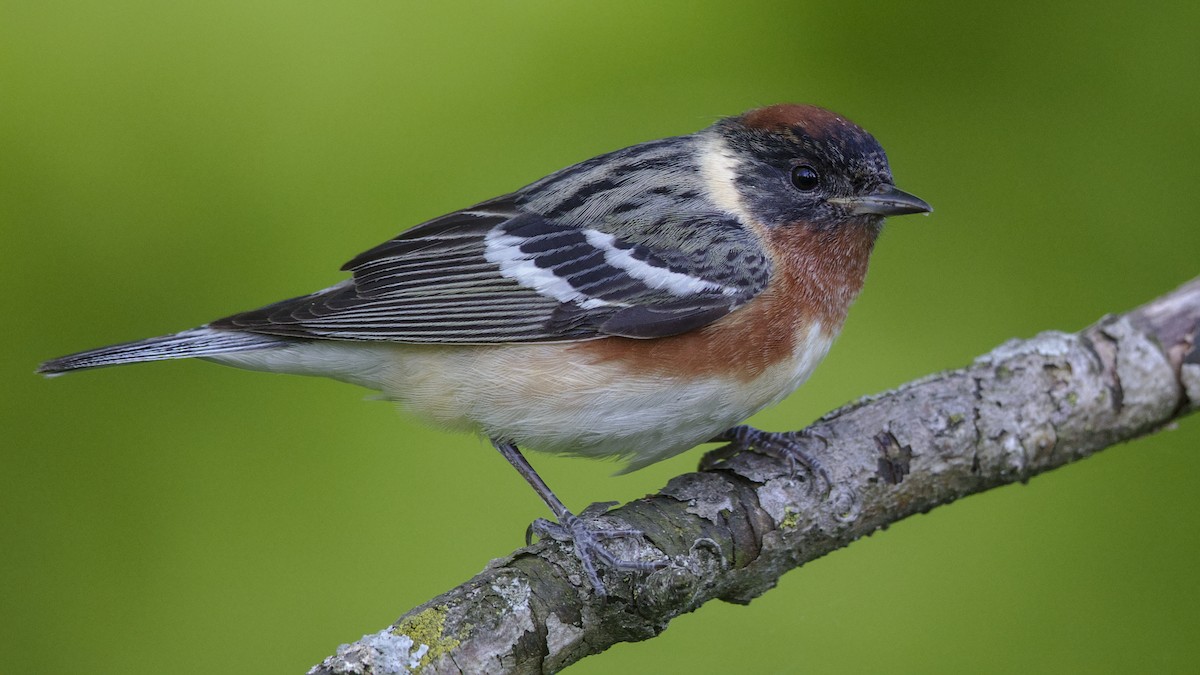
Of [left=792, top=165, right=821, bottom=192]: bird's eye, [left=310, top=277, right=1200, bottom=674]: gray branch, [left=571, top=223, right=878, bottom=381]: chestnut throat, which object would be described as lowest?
[left=310, top=277, right=1200, bottom=674]: gray branch

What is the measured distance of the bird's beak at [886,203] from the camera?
3451mm

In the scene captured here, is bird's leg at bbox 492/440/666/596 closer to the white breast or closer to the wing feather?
the white breast

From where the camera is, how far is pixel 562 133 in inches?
170

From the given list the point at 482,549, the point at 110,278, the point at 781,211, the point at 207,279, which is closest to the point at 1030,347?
the point at 781,211

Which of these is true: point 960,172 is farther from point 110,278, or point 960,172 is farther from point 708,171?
point 110,278

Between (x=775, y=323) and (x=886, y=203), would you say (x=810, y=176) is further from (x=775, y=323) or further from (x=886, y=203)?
(x=775, y=323)

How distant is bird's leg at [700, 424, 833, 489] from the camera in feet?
11.5

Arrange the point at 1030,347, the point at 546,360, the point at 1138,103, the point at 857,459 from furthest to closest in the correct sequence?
the point at 1138,103
the point at 1030,347
the point at 857,459
the point at 546,360

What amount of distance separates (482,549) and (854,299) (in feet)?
5.42

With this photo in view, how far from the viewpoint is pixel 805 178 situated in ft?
11.8

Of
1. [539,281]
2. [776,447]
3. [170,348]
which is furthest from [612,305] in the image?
[170,348]

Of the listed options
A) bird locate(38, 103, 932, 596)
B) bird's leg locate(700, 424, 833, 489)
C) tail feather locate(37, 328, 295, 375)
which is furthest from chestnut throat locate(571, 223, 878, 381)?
tail feather locate(37, 328, 295, 375)

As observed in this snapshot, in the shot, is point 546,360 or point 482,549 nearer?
point 546,360

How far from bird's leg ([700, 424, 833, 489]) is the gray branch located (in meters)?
0.03
